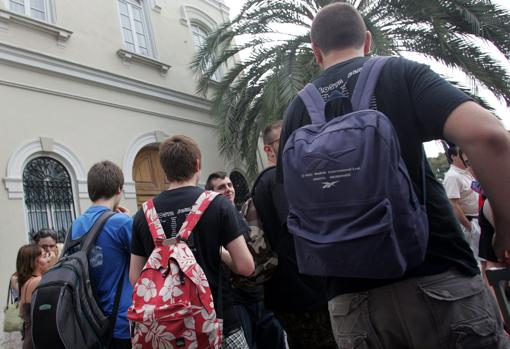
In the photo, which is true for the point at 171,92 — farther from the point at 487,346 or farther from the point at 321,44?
the point at 487,346

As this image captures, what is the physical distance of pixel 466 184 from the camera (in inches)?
164

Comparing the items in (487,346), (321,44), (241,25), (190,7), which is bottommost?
(487,346)

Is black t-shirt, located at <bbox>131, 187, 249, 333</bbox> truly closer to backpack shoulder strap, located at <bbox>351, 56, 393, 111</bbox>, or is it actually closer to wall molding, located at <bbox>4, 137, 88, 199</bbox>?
backpack shoulder strap, located at <bbox>351, 56, 393, 111</bbox>

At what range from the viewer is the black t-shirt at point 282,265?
2387mm

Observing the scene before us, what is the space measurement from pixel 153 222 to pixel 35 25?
6085 millimetres

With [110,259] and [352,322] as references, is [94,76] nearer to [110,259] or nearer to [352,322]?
[110,259]

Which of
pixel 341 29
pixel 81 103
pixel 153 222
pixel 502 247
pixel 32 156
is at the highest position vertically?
pixel 81 103

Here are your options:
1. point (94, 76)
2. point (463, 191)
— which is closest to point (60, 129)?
point (94, 76)

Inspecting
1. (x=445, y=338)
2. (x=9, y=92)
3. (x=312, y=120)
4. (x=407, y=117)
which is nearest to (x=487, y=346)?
(x=445, y=338)

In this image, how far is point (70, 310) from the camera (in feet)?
7.18

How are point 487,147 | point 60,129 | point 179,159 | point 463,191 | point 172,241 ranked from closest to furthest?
point 487,147 < point 172,241 < point 179,159 < point 463,191 < point 60,129

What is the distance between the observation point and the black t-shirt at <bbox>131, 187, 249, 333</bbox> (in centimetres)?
213

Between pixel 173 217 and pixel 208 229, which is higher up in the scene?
pixel 173 217

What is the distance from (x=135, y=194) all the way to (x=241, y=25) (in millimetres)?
4367
